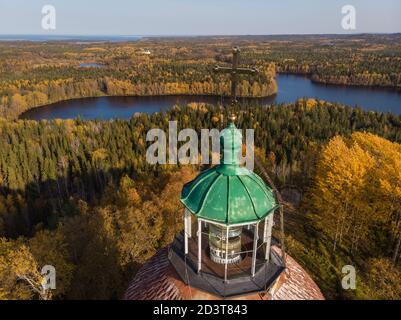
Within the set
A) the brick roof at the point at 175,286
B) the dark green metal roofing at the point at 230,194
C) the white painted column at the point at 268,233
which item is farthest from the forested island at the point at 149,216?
the brick roof at the point at 175,286

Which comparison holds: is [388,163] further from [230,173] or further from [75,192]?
[75,192]

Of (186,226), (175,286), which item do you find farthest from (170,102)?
(175,286)

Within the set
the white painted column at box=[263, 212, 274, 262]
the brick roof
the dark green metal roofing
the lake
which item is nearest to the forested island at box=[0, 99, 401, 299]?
the dark green metal roofing

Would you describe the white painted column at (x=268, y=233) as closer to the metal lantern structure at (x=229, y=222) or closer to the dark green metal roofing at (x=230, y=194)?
the metal lantern structure at (x=229, y=222)

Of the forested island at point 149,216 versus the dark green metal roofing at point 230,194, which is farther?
the forested island at point 149,216

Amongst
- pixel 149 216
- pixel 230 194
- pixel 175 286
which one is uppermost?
pixel 230 194

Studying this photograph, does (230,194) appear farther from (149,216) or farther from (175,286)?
(149,216)
